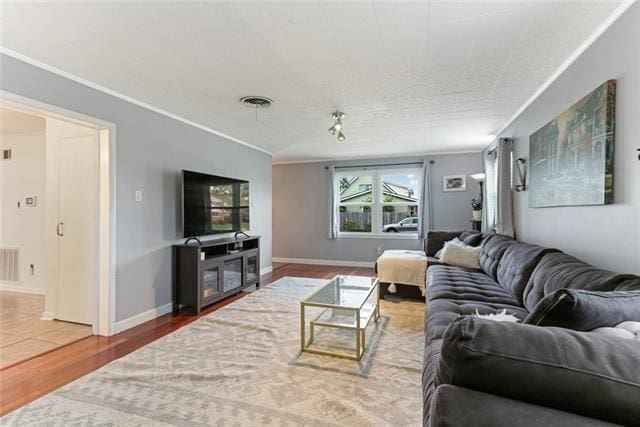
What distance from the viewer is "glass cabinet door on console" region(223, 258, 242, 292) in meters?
3.96

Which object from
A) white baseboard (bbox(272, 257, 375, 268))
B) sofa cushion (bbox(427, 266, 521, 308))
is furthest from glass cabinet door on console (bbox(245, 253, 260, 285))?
sofa cushion (bbox(427, 266, 521, 308))

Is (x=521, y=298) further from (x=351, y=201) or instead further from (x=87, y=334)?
(x=351, y=201)

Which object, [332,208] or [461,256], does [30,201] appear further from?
[461,256]

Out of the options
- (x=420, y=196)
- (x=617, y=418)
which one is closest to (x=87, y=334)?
(x=617, y=418)

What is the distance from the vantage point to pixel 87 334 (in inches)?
114

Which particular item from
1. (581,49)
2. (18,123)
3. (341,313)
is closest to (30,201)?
(18,123)

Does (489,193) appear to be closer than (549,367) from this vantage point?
No

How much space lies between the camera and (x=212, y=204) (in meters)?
4.00

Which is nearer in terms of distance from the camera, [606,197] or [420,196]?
[606,197]

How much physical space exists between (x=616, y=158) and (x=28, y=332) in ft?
15.9

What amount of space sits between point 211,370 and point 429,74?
2.85 m

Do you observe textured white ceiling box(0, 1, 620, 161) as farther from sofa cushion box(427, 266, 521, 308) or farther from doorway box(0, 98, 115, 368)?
sofa cushion box(427, 266, 521, 308)

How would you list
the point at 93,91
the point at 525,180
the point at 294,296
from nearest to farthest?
the point at 93,91 < the point at 525,180 < the point at 294,296

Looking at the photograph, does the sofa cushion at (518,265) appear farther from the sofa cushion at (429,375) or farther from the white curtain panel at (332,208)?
the white curtain panel at (332,208)
